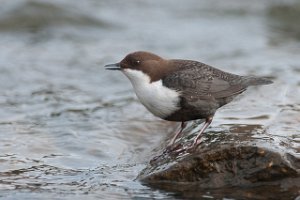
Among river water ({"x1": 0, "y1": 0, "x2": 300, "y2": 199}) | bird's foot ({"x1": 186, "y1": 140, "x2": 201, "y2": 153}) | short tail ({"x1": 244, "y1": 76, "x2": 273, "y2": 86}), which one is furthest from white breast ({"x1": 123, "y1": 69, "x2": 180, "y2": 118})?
short tail ({"x1": 244, "y1": 76, "x2": 273, "y2": 86})

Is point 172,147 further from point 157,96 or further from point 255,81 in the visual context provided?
point 255,81

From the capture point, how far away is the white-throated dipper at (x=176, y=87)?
5.29m

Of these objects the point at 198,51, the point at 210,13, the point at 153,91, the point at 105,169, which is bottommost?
the point at 105,169

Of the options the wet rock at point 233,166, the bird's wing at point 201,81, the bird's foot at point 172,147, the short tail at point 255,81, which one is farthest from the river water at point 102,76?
Result: the bird's wing at point 201,81

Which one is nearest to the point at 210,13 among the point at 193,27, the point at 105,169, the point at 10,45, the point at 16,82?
the point at 193,27

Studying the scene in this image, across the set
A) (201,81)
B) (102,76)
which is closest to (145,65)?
(201,81)

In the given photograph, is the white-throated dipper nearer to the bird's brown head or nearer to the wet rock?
the bird's brown head

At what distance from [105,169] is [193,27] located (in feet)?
24.2

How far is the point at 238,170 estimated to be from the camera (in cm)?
498

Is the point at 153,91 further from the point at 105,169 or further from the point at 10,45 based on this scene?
the point at 10,45

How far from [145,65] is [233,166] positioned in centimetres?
105

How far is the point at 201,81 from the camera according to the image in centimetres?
561

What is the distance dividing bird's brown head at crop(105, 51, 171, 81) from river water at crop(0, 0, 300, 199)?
0.74m

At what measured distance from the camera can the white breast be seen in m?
5.25
